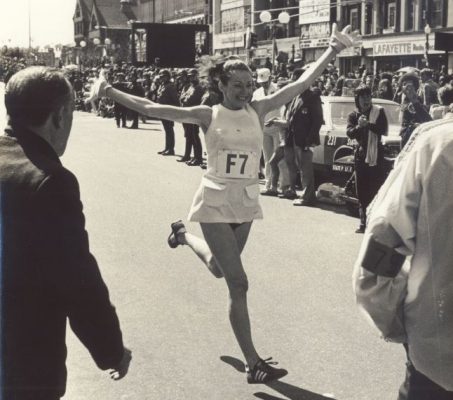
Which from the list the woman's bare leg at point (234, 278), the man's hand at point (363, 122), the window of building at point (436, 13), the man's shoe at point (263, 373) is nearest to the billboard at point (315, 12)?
the window of building at point (436, 13)

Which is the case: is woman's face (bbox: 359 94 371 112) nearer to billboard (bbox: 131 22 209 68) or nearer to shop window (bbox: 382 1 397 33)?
billboard (bbox: 131 22 209 68)

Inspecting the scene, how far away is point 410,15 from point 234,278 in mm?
48982

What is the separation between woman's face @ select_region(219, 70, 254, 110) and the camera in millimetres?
4992

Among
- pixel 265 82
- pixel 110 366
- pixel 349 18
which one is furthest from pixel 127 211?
pixel 349 18

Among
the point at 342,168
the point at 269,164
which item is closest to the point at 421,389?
the point at 342,168

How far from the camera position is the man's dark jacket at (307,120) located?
1200 cm

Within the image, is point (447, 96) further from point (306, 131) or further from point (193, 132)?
point (193, 132)

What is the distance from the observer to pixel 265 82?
43.8 feet

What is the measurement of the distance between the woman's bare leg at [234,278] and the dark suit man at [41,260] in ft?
7.62

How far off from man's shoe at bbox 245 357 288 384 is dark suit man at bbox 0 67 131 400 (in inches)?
90.3

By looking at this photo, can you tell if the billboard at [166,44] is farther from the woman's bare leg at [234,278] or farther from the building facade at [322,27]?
the woman's bare leg at [234,278]

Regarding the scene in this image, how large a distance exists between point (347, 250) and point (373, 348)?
345cm

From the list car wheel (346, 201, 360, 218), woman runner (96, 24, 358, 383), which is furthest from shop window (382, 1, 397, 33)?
woman runner (96, 24, 358, 383)

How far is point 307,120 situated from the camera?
12055 mm
